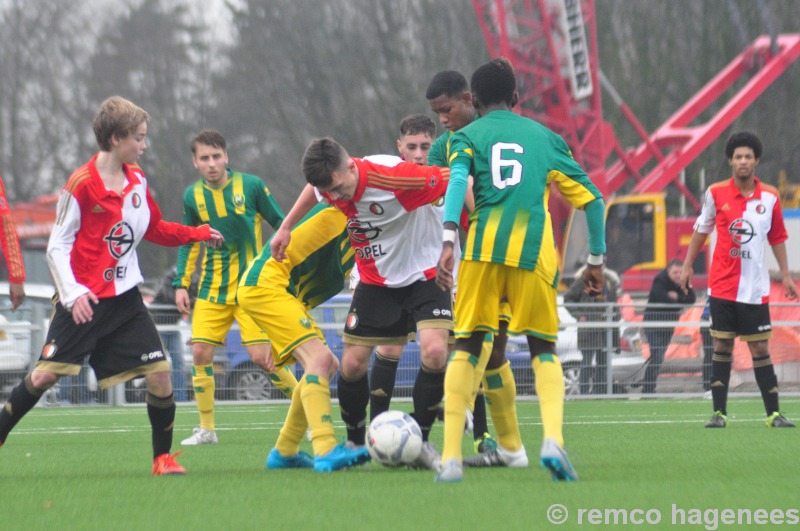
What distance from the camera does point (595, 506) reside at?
541cm

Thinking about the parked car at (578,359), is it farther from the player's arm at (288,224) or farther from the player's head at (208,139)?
the player's arm at (288,224)

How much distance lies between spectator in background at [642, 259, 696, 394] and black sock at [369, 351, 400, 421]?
27.5ft

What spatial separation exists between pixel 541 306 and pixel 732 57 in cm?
3008

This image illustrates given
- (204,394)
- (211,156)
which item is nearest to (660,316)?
(204,394)

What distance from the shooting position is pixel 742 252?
1039cm

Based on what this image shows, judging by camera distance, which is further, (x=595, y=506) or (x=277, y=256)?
(x=277, y=256)

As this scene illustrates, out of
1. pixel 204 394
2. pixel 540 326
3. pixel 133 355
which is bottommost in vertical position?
pixel 204 394

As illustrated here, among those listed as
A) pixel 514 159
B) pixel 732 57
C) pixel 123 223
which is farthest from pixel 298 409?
pixel 732 57

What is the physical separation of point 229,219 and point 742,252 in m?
3.96

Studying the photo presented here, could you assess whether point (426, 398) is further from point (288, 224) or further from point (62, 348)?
point (62, 348)

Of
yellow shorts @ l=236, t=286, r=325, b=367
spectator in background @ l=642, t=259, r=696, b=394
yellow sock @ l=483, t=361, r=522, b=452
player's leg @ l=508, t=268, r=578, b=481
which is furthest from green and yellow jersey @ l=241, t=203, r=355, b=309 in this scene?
spectator in background @ l=642, t=259, r=696, b=394

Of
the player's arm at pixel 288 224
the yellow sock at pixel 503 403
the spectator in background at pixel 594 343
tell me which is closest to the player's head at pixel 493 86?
the player's arm at pixel 288 224

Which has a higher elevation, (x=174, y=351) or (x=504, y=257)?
(x=504, y=257)

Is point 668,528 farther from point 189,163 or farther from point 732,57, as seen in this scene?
point 189,163
